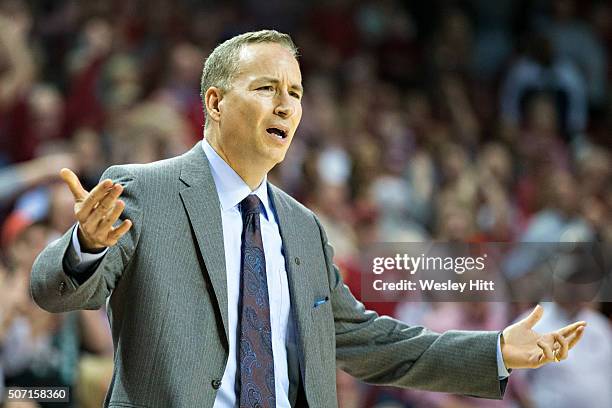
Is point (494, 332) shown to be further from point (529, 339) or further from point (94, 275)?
point (94, 275)

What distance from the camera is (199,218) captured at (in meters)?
2.45

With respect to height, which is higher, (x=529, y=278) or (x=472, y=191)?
(x=472, y=191)

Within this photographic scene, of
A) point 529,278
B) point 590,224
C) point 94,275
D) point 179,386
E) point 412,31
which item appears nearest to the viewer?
point 94,275

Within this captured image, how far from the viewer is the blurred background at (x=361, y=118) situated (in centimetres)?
477

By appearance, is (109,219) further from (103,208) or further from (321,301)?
(321,301)

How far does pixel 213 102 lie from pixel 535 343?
1.02m

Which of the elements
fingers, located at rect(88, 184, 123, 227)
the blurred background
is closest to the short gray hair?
fingers, located at rect(88, 184, 123, 227)

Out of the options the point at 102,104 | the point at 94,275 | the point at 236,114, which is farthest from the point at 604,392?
the point at 102,104

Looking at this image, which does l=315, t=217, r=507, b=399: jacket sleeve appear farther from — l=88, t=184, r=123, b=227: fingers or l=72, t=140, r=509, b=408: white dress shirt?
l=88, t=184, r=123, b=227: fingers

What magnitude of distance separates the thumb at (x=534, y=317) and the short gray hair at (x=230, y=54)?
2.91 feet

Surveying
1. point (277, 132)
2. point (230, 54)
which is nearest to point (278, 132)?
point (277, 132)

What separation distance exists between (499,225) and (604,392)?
236cm

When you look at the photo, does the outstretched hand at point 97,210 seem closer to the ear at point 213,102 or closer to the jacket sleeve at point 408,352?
the ear at point 213,102

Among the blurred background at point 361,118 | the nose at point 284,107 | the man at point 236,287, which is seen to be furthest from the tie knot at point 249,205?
the blurred background at point 361,118
